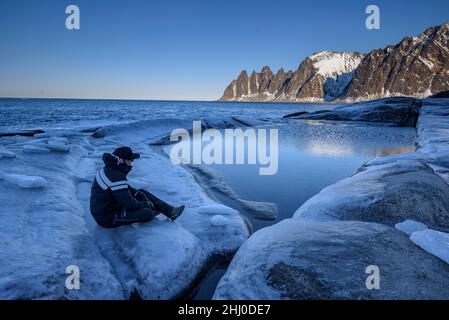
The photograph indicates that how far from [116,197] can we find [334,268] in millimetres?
2984

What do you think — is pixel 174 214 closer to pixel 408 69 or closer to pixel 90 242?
pixel 90 242

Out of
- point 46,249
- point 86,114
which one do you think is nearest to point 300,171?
point 46,249

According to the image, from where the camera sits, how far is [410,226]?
13.4 ft

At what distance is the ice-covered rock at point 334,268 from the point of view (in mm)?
2764

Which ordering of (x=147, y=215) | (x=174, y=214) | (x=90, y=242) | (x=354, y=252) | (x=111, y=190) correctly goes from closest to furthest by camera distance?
(x=354, y=252)
(x=90, y=242)
(x=111, y=190)
(x=147, y=215)
(x=174, y=214)

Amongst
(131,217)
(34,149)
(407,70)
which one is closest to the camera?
(131,217)

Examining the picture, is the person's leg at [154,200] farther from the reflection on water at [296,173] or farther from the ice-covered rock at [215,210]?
the reflection on water at [296,173]

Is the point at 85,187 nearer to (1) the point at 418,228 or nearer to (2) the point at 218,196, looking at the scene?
(2) the point at 218,196

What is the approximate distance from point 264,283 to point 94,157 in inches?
332

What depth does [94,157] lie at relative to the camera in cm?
983

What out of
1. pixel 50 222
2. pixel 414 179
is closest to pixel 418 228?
pixel 414 179

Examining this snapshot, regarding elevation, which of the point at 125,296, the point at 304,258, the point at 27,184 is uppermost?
the point at 27,184

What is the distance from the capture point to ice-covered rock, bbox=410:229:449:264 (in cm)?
334

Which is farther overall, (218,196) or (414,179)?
(218,196)
